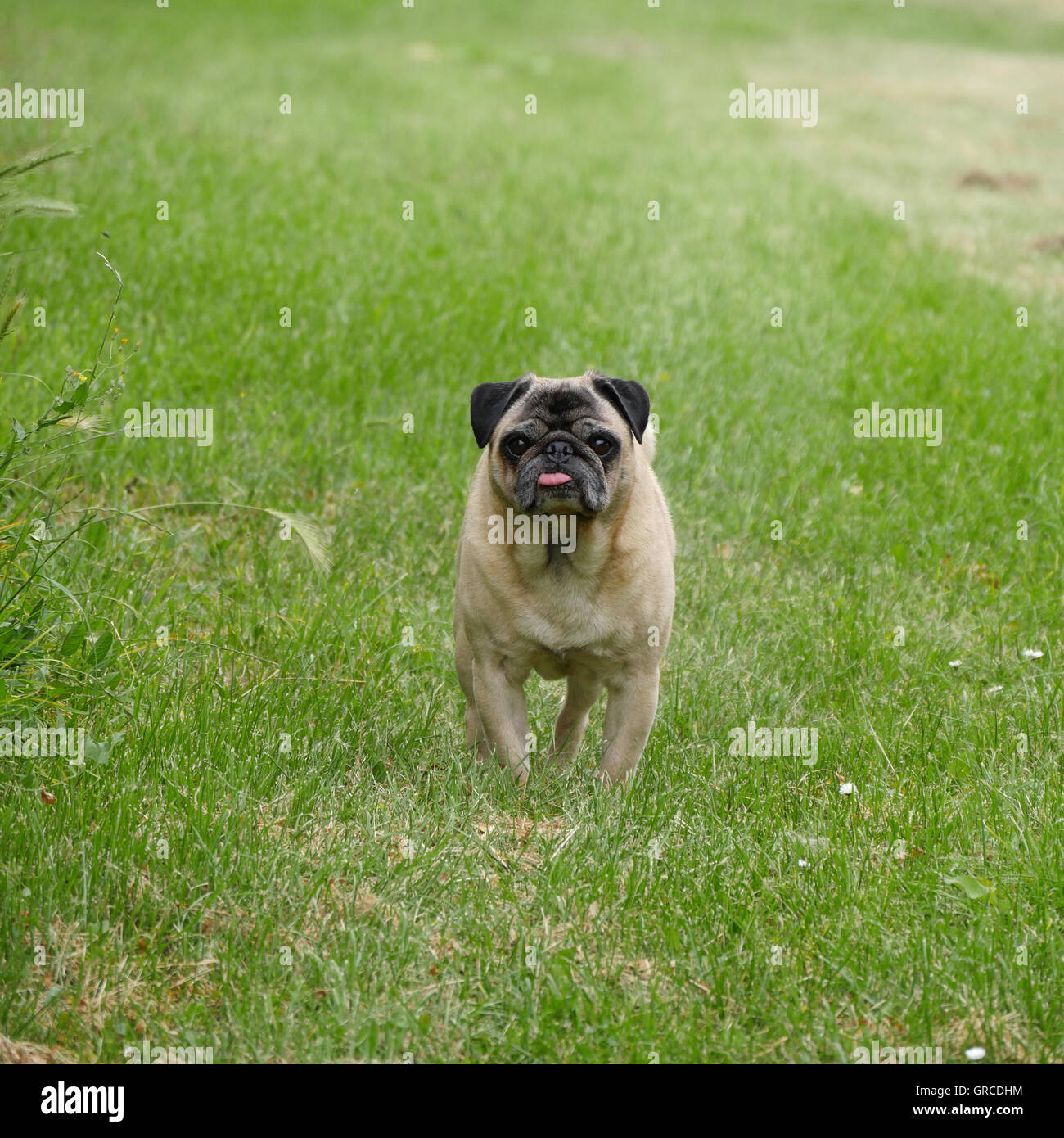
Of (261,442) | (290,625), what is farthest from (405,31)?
(290,625)

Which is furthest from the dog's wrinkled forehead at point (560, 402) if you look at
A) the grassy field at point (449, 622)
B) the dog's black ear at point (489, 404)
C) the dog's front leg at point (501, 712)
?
the grassy field at point (449, 622)

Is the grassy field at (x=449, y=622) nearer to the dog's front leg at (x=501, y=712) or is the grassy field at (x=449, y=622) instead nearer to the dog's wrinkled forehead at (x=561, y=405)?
the dog's front leg at (x=501, y=712)

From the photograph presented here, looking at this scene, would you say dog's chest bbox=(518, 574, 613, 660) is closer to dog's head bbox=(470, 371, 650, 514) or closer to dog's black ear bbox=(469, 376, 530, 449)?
dog's head bbox=(470, 371, 650, 514)

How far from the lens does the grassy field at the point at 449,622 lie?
3.65m

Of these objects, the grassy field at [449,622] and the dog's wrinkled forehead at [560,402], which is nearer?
the grassy field at [449,622]

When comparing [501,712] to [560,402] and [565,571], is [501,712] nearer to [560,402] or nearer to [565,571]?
[565,571]

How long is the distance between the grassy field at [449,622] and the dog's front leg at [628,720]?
0.14 m

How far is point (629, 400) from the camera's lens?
485 centimetres

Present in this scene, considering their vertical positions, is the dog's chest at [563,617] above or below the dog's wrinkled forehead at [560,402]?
below

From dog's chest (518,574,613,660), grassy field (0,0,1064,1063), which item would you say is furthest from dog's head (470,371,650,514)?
grassy field (0,0,1064,1063)

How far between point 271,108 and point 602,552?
14172 millimetres

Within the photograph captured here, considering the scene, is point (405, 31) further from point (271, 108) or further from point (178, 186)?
point (178, 186)

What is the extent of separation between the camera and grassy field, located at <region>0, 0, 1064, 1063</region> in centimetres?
365
